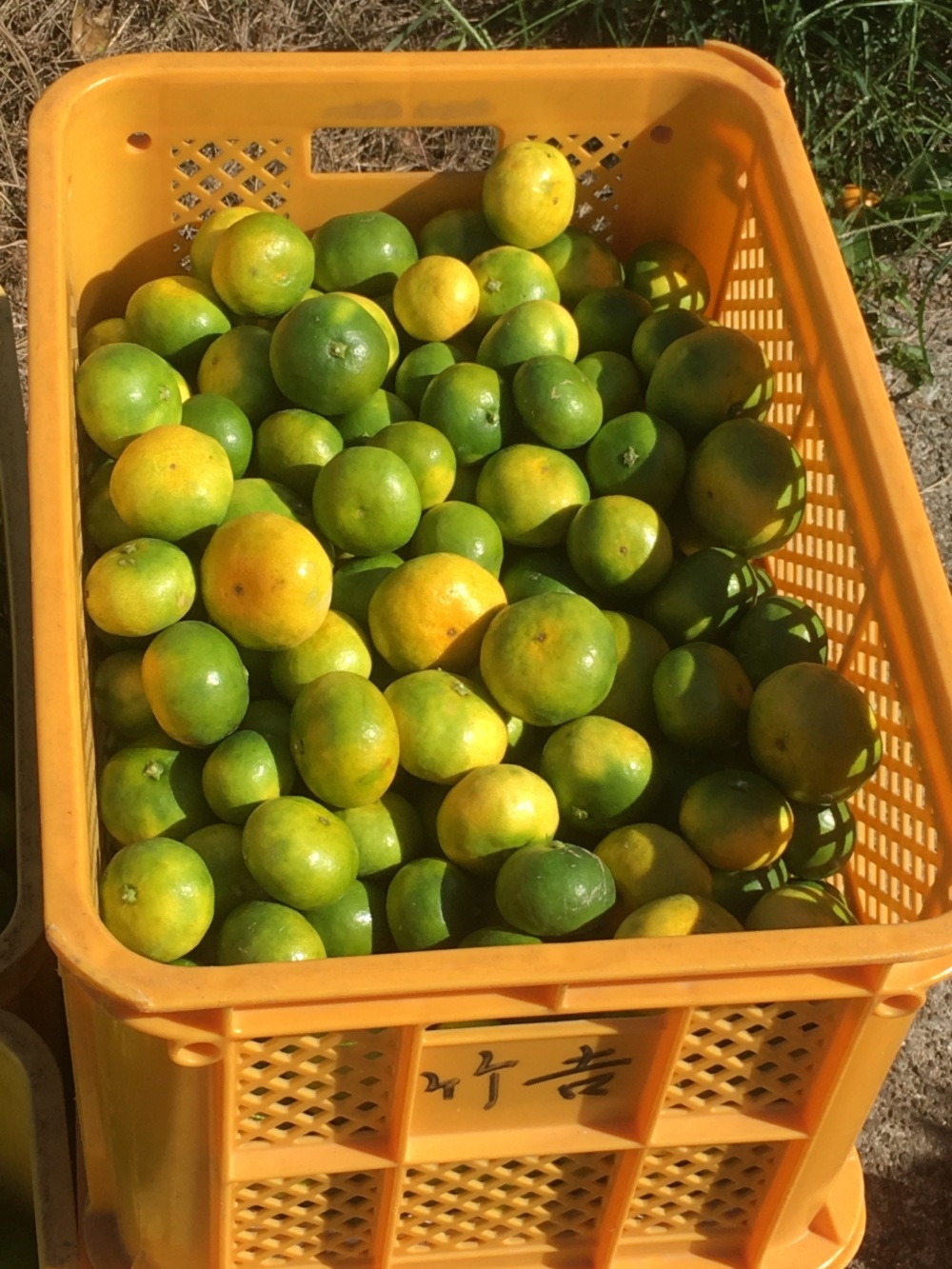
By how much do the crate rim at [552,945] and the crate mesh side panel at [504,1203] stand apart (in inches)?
16.8

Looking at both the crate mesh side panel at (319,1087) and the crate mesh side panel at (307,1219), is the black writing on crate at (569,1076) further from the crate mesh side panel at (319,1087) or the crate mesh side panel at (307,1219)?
the crate mesh side panel at (307,1219)

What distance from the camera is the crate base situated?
6.15 feet

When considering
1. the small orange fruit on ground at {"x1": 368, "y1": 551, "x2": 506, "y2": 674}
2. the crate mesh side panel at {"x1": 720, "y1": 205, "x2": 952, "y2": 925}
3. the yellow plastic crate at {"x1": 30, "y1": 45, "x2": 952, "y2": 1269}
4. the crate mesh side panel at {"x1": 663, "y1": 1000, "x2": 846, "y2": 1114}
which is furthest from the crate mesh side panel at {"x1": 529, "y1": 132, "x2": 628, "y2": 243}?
the crate mesh side panel at {"x1": 663, "y1": 1000, "x2": 846, "y2": 1114}

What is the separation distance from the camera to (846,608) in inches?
82.7

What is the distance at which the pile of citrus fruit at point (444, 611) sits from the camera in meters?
1.84

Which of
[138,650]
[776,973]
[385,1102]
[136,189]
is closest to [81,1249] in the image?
[385,1102]

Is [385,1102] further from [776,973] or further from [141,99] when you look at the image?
[141,99]

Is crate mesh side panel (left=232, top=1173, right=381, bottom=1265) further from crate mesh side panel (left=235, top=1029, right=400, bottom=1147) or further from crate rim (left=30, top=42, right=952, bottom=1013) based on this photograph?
crate rim (left=30, top=42, right=952, bottom=1013)

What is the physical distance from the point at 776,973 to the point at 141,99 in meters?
1.82

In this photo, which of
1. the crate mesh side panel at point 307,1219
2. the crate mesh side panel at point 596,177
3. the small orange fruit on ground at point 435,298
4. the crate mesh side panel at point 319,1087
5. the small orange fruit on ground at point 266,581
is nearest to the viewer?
the crate mesh side panel at point 319,1087

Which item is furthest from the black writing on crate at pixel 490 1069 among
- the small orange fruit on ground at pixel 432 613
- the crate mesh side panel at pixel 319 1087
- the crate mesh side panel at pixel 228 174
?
the crate mesh side panel at pixel 228 174

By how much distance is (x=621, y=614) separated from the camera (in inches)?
86.5

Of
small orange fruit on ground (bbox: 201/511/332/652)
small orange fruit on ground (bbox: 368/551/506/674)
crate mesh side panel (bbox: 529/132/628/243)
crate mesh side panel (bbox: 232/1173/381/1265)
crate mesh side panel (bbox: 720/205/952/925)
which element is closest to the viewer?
crate mesh side panel (bbox: 232/1173/381/1265)

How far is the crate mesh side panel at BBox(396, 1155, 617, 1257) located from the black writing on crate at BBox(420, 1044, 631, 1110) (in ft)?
0.38
